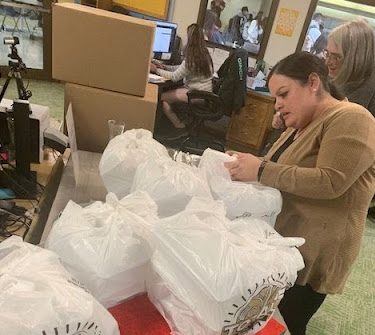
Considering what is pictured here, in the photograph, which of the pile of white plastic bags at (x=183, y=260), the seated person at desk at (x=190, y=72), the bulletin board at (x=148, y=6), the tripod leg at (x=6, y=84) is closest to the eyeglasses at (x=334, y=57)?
the pile of white plastic bags at (x=183, y=260)

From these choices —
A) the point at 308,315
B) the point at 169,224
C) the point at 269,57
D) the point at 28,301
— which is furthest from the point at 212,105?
the point at 28,301

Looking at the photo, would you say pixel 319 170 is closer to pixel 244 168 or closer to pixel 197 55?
pixel 244 168

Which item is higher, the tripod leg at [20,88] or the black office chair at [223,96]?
the tripod leg at [20,88]

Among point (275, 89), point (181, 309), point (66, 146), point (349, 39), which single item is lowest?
point (66, 146)

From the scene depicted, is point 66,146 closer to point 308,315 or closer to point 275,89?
point 275,89

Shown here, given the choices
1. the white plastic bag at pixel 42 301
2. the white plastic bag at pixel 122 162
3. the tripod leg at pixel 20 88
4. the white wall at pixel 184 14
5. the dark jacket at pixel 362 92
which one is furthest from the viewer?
the white wall at pixel 184 14

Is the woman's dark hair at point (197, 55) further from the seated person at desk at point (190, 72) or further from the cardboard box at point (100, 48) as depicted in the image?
the cardboard box at point (100, 48)

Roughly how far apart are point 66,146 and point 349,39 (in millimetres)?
1118

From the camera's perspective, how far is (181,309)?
2.18ft

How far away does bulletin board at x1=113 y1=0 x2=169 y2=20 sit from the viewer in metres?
4.33

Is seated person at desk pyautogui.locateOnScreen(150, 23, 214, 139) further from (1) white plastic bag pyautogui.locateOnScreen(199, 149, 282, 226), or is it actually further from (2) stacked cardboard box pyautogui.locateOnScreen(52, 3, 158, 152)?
(1) white plastic bag pyautogui.locateOnScreen(199, 149, 282, 226)

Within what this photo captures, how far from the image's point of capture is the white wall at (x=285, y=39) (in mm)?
3766

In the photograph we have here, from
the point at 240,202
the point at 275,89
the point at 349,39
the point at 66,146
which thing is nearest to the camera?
the point at 240,202

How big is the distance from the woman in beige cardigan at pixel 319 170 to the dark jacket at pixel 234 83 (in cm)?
226
